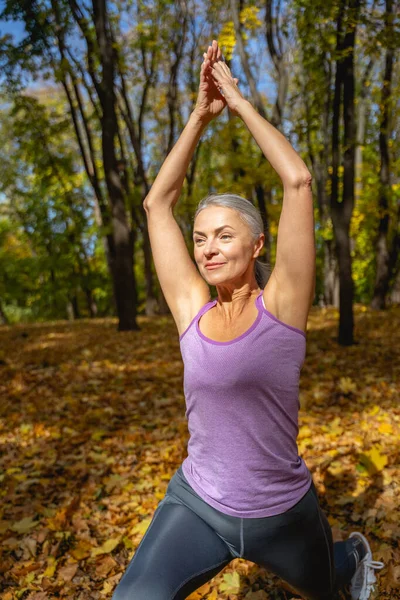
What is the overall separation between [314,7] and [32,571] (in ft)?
23.6

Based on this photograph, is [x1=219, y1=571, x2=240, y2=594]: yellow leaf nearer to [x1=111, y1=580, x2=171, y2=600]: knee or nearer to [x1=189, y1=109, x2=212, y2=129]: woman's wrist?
[x1=111, y1=580, x2=171, y2=600]: knee

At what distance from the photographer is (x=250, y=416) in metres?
1.69

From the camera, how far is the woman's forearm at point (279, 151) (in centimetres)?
177

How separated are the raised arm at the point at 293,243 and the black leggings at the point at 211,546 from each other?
2.41ft

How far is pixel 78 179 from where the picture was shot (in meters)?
20.4

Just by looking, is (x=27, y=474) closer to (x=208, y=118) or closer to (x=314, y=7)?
(x=208, y=118)

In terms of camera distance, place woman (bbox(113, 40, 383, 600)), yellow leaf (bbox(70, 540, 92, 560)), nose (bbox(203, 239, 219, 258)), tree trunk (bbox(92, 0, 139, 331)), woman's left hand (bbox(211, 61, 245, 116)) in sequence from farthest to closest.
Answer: tree trunk (bbox(92, 0, 139, 331)), yellow leaf (bbox(70, 540, 92, 560)), woman's left hand (bbox(211, 61, 245, 116)), nose (bbox(203, 239, 219, 258)), woman (bbox(113, 40, 383, 600))

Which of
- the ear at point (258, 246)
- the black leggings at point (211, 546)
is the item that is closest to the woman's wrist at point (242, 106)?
the ear at point (258, 246)

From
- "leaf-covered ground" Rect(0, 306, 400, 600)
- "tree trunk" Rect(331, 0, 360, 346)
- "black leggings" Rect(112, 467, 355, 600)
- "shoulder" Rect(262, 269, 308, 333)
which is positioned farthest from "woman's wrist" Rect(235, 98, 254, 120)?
"tree trunk" Rect(331, 0, 360, 346)

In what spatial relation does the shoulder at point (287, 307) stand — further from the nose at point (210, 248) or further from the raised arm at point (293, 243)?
the nose at point (210, 248)

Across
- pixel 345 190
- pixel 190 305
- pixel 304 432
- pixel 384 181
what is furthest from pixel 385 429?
pixel 384 181

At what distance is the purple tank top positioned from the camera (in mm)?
1677

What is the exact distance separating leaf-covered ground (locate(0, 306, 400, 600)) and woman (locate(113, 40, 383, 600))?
1.42 meters

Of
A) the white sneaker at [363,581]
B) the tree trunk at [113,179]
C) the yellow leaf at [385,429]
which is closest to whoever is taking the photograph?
the white sneaker at [363,581]
